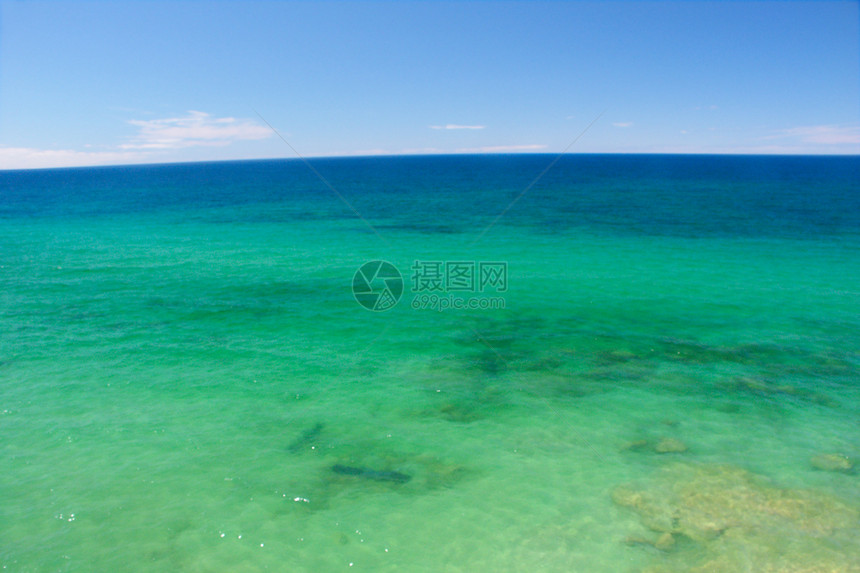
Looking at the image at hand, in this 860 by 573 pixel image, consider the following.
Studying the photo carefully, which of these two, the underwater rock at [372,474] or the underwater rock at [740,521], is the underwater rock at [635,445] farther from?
the underwater rock at [372,474]

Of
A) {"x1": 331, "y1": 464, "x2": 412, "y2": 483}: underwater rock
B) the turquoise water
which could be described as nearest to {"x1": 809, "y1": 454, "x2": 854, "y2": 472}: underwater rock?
the turquoise water

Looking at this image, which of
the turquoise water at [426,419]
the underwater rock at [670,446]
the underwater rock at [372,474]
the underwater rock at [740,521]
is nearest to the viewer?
the underwater rock at [740,521]

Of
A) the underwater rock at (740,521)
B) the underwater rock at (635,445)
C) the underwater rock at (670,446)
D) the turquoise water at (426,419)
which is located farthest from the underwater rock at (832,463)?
the underwater rock at (635,445)

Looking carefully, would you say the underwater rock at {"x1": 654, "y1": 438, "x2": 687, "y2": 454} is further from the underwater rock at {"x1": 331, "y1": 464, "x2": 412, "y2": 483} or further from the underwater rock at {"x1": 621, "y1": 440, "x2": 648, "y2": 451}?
the underwater rock at {"x1": 331, "y1": 464, "x2": 412, "y2": 483}

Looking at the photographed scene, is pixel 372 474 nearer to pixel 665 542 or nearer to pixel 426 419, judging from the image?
pixel 426 419

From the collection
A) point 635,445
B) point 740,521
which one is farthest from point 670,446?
point 740,521

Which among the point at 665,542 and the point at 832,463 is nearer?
the point at 665,542
